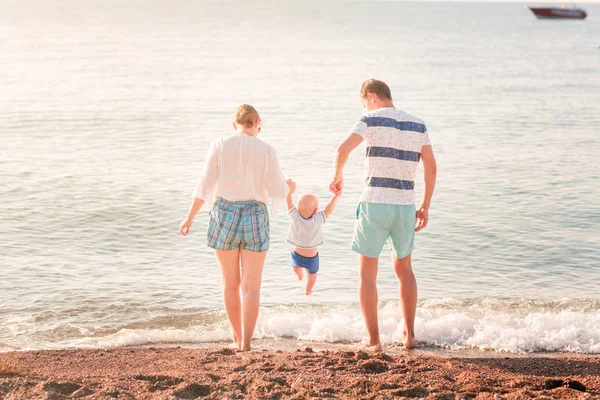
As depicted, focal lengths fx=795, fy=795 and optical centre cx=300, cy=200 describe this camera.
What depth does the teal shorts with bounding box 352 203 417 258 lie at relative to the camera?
539 cm

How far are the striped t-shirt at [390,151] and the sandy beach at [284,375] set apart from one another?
1084 millimetres

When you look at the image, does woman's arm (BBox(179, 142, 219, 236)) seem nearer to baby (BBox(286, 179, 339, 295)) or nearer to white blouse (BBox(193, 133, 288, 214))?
white blouse (BBox(193, 133, 288, 214))

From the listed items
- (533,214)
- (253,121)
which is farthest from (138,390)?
(533,214)

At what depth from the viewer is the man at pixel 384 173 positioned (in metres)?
5.30

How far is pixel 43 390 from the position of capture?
431 cm

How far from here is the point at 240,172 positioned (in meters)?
5.26

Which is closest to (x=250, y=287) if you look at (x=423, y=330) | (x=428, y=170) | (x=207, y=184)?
(x=207, y=184)

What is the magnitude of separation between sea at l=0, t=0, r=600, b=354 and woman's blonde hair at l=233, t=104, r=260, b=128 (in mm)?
1984

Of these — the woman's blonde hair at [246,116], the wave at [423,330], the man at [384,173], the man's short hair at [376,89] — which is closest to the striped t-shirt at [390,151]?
the man at [384,173]

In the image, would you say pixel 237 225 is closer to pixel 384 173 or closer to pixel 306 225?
pixel 306 225

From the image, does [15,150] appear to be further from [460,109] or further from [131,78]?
[131,78]

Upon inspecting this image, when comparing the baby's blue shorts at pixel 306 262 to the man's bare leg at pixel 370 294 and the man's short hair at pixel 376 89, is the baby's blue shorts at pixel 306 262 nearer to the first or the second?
the man's bare leg at pixel 370 294

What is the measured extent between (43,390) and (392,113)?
276 centimetres

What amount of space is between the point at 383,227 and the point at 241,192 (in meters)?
1.00
